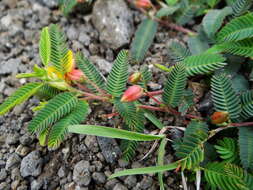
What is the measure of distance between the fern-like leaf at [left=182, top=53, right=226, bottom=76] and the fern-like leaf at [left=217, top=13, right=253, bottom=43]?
5.9 inches

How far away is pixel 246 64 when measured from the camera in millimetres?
1891

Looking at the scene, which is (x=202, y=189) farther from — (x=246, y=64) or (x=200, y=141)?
(x=246, y=64)

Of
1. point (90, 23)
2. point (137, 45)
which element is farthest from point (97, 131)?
point (90, 23)

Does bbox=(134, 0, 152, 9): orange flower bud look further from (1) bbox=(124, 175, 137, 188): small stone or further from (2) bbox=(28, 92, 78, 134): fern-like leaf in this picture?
(1) bbox=(124, 175, 137, 188): small stone

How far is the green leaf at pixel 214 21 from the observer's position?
1.97 m

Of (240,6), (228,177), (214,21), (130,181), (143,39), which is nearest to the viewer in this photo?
(228,177)

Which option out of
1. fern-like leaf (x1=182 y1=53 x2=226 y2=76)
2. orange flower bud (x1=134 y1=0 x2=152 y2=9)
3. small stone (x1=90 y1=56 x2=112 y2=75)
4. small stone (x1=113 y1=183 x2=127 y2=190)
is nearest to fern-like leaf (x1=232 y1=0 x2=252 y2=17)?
fern-like leaf (x1=182 y1=53 x2=226 y2=76)

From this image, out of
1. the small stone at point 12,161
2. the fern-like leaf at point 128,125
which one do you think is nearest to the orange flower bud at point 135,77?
the fern-like leaf at point 128,125

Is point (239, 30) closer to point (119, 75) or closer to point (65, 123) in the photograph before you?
point (119, 75)

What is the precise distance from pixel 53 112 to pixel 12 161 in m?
0.46

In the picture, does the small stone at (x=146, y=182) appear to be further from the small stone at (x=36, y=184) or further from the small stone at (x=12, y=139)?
the small stone at (x=12, y=139)

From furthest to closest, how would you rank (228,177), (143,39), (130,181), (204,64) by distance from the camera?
(143,39) < (204,64) < (130,181) < (228,177)

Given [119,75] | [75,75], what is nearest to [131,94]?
[119,75]

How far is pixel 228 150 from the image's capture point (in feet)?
5.24
